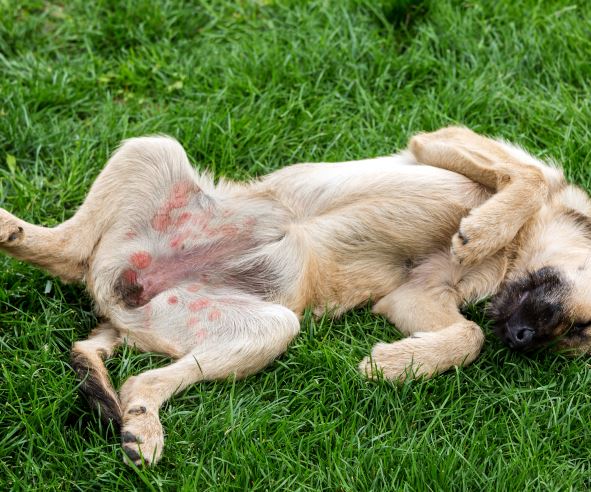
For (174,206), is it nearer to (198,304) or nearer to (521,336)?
(198,304)

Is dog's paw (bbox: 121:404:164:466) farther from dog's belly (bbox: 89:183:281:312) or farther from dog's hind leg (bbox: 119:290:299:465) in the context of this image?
dog's belly (bbox: 89:183:281:312)

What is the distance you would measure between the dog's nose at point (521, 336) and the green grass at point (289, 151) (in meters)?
0.16

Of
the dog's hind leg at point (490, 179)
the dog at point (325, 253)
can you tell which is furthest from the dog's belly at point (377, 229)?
the dog's hind leg at point (490, 179)

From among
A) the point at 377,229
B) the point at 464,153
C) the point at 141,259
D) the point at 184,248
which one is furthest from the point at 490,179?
the point at 141,259

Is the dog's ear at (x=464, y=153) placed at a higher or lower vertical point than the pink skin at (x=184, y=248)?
higher

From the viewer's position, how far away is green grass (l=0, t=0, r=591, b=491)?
465cm

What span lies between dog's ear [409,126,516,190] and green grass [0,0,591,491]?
2.48 feet

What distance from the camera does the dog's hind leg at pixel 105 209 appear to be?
538cm

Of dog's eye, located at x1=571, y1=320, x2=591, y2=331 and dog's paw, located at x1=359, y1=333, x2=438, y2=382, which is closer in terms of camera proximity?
dog's paw, located at x1=359, y1=333, x2=438, y2=382

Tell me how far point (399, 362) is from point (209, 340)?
112cm

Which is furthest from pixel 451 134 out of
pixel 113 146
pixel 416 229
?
pixel 113 146

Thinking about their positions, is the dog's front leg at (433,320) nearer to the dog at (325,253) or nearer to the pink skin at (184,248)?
the dog at (325,253)

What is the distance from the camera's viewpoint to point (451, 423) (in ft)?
16.3

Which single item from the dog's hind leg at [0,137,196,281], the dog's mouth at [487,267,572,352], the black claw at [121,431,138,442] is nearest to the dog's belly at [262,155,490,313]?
the dog's mouth at [487,267,572,352]
